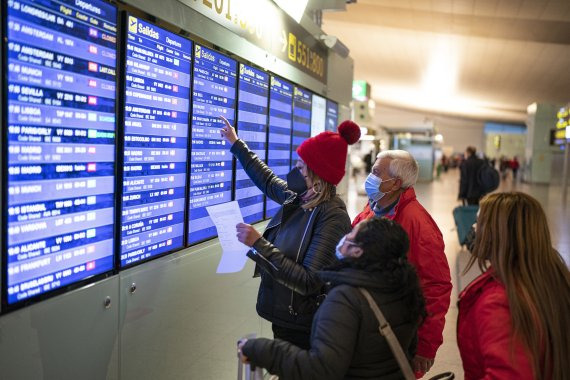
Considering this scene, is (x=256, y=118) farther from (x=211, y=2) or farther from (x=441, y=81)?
(x=441, y=81)

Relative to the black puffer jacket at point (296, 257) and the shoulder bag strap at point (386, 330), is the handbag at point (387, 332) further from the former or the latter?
the black puffer jacket at point (296, 257)

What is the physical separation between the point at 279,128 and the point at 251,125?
2.11ft

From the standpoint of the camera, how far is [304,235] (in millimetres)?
2553

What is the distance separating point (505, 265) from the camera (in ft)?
6.15

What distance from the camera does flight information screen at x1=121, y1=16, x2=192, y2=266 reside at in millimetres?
2555

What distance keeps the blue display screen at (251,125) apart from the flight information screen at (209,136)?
151 millimetres

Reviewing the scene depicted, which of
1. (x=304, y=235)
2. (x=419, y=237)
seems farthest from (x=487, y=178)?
(x=304, y=235)

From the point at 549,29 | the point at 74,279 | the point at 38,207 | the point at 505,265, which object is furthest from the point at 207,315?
the point at 549,29

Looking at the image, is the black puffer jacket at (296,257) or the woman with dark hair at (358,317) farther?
the black puffer jacket at (296,257)

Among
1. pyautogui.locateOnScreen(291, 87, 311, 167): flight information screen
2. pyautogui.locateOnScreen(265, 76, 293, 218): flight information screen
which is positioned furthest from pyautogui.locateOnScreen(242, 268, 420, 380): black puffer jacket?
pyautogui.locateOnScreen(291, 87, 311, 167): flight information screen

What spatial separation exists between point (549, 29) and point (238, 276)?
14.9 m

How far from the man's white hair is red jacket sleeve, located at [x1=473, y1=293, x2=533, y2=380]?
1322 millimetres

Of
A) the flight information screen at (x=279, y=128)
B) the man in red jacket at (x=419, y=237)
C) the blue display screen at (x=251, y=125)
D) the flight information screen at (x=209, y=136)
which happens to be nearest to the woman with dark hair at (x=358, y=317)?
the man in red jacket at (x=419, y=237)

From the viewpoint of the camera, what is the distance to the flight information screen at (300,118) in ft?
16.3
